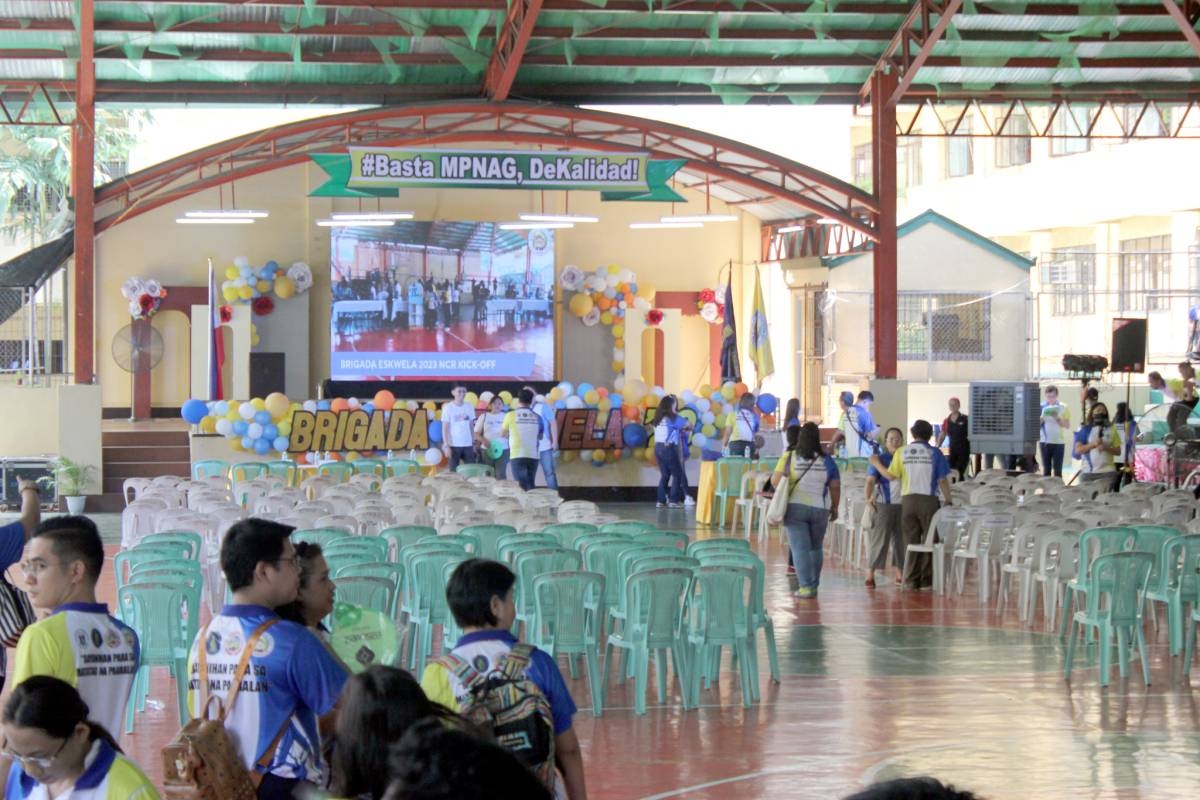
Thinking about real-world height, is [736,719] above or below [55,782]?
below

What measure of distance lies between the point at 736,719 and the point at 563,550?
158 cm

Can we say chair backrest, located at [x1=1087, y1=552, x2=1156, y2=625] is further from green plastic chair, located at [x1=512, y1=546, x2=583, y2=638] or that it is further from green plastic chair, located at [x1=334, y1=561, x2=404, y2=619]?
green plastic chair, located at [x1=334, y1=561, x2=404, y2=619]

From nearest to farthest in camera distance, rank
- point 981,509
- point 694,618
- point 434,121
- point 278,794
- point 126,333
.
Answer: point 278,794 → point 694,618 → point 981,509 → point 434,121 → point 126,333

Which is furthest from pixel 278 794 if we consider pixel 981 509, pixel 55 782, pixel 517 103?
pixel 517 103

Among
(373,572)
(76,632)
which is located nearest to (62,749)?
(76,632)

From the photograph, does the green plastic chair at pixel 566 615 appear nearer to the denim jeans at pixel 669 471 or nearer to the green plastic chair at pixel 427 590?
the green plastic chair at pixel 427 590

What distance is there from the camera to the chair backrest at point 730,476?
1880 cm

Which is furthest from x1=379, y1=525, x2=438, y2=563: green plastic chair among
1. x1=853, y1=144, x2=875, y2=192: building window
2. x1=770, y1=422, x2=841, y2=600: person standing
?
x1=853, y1=144, x2=875, y2=192: building window

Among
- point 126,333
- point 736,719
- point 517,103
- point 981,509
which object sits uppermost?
point 517,103

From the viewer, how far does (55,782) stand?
3.44 m

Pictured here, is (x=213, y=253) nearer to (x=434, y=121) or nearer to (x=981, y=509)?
(x=434, y=121)

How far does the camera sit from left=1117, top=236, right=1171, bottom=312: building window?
31031 mm

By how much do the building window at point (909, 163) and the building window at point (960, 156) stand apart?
158 centimetres

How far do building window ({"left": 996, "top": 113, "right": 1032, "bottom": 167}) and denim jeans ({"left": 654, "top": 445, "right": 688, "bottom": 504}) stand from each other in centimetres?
1877
